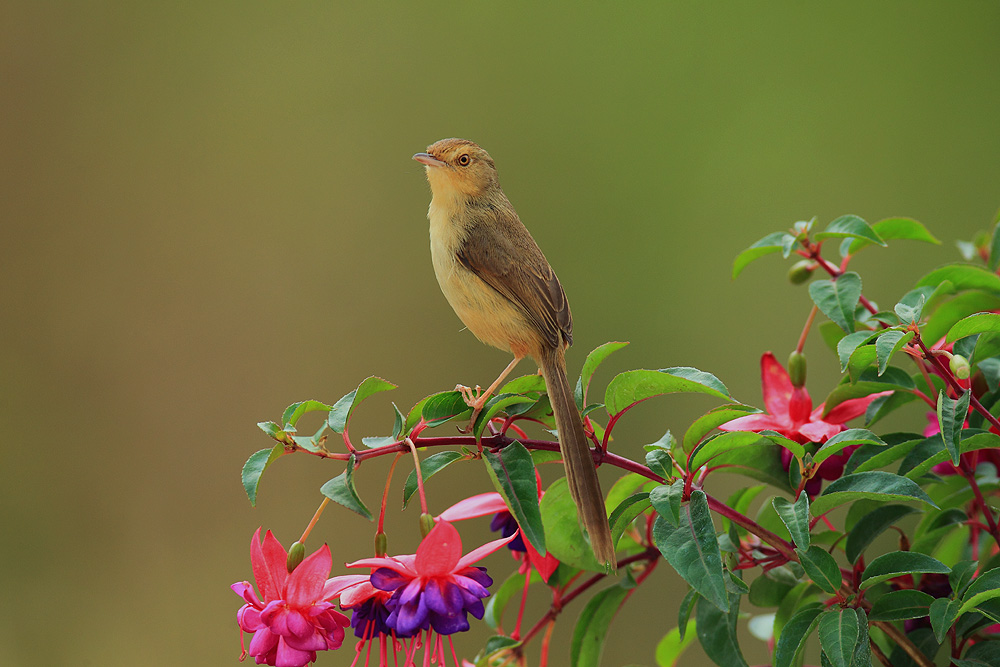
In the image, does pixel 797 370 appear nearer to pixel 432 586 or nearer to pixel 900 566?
pixel 900 566

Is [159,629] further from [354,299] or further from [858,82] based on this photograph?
[858,82]

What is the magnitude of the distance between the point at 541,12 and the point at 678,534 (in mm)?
2428

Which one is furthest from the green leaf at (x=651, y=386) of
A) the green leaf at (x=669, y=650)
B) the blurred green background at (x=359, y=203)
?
the blurred green background at (x=359, y=203)

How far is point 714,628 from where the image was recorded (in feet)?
2.99

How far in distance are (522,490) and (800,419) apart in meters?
0.40

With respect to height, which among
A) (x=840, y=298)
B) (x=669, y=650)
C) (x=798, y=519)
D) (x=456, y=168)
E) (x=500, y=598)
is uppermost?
(x=456, y=168)

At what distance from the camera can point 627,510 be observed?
2.57ft

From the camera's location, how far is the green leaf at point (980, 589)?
2.26ft

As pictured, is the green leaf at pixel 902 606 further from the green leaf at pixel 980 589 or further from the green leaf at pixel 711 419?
the green leaf at pixel 711 419

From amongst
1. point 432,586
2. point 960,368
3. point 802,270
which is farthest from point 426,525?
point 802,270

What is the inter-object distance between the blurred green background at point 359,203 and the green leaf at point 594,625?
4.87 feet

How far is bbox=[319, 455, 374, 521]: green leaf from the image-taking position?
2.47ft

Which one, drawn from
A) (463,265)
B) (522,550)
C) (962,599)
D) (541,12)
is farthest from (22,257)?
(962,599)

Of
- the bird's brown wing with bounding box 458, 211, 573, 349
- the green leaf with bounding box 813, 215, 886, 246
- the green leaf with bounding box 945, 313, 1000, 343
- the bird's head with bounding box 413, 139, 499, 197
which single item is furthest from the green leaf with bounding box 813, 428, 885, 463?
the bird's head with bounding box 413, 139, 499, 197
